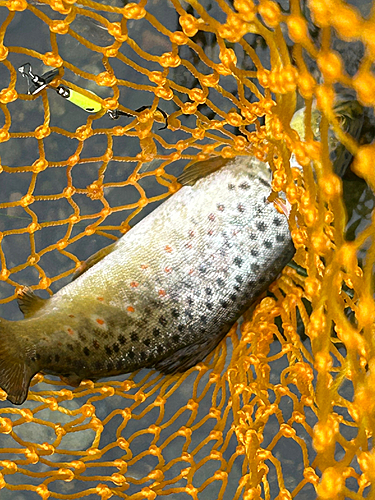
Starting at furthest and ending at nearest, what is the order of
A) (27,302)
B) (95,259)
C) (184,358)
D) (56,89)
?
(95,259)
(184,358)
(27,302)
(56,89)

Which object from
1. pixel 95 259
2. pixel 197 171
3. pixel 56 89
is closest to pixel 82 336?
pixel 95 259

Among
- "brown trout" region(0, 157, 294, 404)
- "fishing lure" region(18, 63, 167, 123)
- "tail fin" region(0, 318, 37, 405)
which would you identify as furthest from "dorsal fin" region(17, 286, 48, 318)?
"fishing lure" region(18, 63, 167, 123)

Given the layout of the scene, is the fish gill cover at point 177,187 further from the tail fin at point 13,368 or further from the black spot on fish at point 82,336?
the black spot on fish at point 82,336

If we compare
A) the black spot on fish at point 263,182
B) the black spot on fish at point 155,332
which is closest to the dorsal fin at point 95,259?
the black spot on fish at point 155,332

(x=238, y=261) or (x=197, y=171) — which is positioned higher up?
(x=197, y=171)

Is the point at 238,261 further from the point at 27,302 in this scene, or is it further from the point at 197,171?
the point at 27,302

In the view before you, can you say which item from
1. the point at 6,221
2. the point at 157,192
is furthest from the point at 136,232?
the point at 6,221
